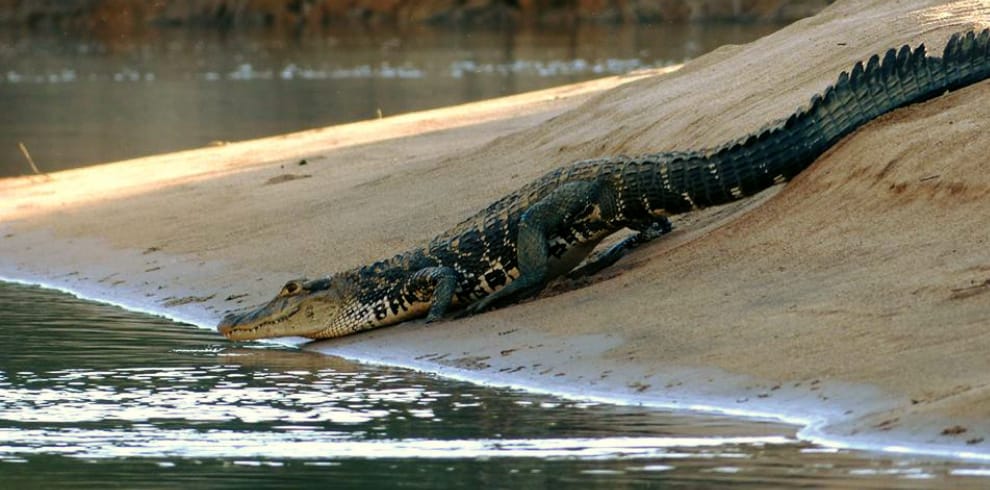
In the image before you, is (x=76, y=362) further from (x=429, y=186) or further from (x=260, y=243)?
(x=429, y=186)

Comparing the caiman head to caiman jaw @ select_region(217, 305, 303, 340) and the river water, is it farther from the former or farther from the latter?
the river water

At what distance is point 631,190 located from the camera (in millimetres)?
10320

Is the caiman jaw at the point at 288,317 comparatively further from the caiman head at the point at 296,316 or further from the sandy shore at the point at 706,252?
the sandy shore at the point at 706,252

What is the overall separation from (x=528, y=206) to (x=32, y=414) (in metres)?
2.99

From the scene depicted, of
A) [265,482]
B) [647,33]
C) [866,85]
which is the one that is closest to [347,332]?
[866,85]

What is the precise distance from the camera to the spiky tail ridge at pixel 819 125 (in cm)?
1021

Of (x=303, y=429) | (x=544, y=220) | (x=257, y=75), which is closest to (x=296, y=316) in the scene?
(x=544, y=220)

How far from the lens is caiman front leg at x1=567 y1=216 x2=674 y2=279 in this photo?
10680 mm

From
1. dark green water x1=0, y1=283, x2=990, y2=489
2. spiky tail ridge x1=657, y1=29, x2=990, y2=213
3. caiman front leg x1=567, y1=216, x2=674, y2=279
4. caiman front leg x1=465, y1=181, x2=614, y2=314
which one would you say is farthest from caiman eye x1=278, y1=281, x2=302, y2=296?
spiky tail ridge x1=657, y1=29, x2=990, y2=213

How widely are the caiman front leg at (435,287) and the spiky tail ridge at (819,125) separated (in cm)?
122

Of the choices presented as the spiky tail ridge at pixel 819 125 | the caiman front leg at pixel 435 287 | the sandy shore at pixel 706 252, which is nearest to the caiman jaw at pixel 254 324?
the sandy shore at pixel 706 252

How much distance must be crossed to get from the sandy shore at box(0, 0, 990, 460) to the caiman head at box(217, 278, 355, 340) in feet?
0.43

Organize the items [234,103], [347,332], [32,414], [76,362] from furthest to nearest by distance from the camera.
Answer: [234,103] < [347,332] < [76,362] < [32,414]

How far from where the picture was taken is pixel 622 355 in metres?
9.01
